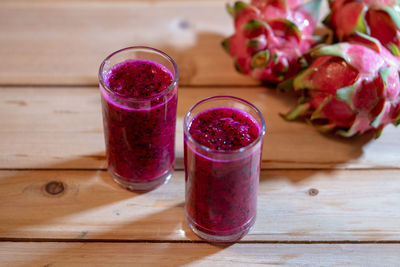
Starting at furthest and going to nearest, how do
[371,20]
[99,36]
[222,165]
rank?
[99,36] → [371,20] → [222,165]

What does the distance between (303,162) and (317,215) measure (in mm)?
118

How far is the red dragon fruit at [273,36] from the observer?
104 cm

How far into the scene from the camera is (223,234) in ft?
2.85

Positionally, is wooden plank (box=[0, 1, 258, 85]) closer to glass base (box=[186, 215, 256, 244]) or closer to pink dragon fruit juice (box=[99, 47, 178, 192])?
pink dragon fruit juice (box=[99, 47, 178, 192])

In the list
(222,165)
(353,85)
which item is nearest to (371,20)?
(353,85)

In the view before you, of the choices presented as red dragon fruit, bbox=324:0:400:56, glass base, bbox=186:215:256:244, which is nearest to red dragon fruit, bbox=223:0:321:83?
red dragon fruit, bbox=324:0:400:56

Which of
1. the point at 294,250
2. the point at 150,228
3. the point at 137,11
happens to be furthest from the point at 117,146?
the point at 137,11

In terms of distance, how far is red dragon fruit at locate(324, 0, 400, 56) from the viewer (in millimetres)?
1003

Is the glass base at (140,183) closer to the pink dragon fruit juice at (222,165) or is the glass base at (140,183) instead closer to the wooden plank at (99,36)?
the pink dragon fruit juice at (222,165)

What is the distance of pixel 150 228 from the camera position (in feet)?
2.94

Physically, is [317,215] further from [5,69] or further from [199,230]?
[5,69]

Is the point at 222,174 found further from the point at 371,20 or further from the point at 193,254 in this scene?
the point at 371,20

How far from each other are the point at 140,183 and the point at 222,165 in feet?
0.73

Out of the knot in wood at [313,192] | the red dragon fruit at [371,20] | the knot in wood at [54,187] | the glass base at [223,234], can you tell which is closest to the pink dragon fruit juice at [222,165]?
the glass base at [223,234]
